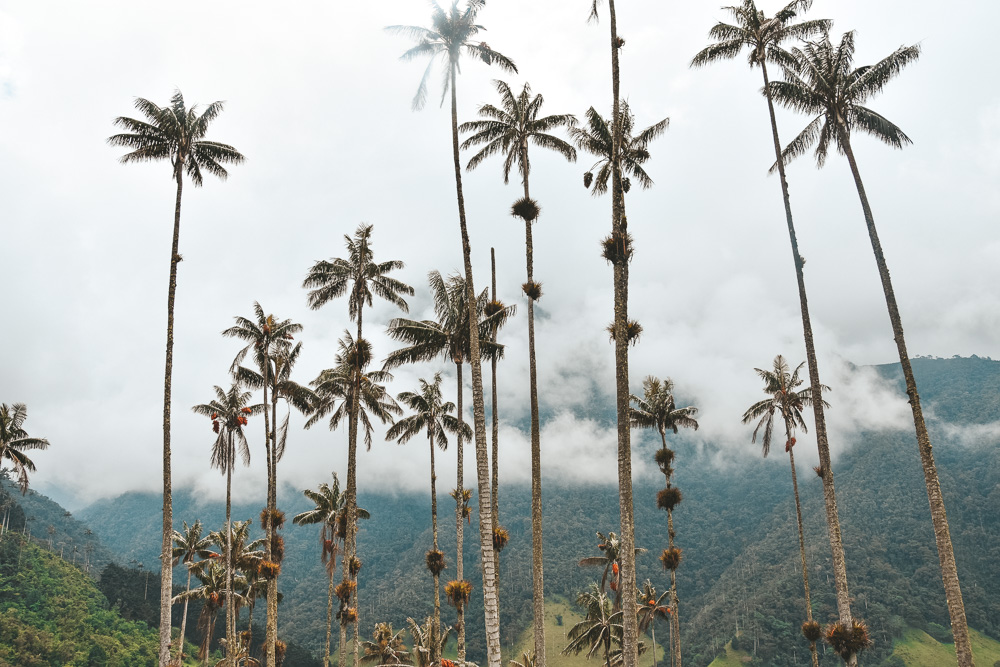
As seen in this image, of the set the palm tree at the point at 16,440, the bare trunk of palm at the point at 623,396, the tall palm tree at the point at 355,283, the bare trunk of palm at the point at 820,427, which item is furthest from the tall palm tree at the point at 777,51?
the palm tree at the point at 16,440

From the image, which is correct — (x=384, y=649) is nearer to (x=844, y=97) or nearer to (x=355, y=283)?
(x=355, y=283)

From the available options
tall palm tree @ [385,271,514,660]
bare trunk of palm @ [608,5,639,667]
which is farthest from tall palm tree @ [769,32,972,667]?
tall palm tree @ [385,271,514,660]

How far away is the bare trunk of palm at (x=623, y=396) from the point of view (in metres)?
17.3

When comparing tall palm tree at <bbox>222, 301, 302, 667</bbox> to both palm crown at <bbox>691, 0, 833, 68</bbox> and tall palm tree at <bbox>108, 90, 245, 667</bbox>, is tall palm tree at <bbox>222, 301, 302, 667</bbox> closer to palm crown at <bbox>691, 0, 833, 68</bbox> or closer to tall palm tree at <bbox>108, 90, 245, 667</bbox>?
tall palm tree at <bbox>108, 90, 245, 667</bbox>

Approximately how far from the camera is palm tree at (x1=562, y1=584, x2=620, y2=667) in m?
47.8

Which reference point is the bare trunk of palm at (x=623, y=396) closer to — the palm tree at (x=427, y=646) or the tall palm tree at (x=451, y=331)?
the tall palm tree at (x=451, y=331)

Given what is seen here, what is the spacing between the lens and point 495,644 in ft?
64.2

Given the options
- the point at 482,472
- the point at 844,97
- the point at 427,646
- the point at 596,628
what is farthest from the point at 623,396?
the point at 596,628

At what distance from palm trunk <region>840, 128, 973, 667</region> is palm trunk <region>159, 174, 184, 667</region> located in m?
26.7

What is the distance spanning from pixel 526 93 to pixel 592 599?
43.9 meters

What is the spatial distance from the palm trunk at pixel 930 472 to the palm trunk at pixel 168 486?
87.7 ft

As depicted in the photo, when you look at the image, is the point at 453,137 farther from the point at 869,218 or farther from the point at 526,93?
the point at 869,218

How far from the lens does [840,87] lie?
24.5m

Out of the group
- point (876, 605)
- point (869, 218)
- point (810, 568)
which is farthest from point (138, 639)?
point (810, 568)
